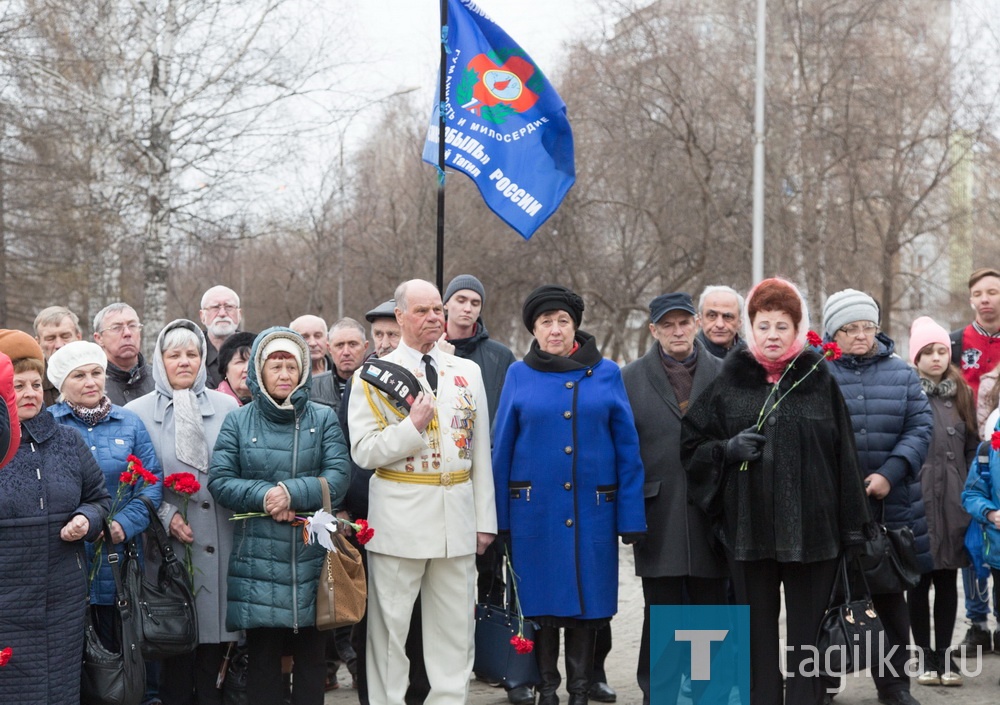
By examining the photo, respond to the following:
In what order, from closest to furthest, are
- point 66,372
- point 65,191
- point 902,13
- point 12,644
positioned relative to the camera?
point 12,644
point 66,372
point 65,191
point 902,13

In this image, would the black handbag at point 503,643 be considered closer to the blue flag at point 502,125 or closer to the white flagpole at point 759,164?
the blue flag at point 502,125

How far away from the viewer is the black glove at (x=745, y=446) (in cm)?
525

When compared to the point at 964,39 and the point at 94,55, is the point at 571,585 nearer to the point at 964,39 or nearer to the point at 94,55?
the point at 94,55

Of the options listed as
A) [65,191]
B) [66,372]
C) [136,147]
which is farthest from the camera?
[65,191]

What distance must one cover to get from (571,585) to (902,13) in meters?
17.3

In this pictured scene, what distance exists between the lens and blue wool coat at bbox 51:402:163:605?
5.16m

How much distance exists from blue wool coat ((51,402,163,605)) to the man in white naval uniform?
0.97 metres

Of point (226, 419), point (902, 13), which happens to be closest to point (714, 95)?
point (902, 13)

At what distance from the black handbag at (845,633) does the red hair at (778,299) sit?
4.01 feet

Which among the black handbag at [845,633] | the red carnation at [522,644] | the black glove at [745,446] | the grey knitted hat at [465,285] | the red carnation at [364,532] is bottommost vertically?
the red carnation at [522,644]

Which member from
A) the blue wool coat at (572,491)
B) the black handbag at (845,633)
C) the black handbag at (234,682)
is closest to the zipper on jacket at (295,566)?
the black handbag at (234,682)

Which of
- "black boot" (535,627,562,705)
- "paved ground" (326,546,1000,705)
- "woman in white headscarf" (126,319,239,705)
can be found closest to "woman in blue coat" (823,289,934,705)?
"paved ground" (326,546,1000,705)

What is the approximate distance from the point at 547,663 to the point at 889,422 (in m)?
2.20

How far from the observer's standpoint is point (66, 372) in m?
5.27
